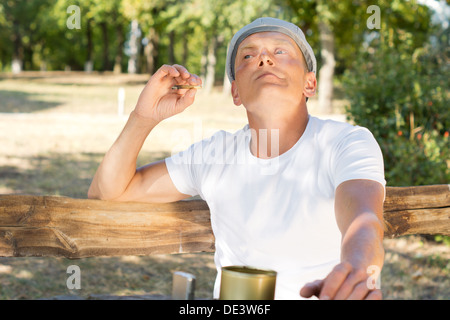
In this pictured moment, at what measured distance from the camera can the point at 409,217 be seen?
264cm

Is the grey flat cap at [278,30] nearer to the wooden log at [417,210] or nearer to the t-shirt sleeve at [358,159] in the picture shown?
the t-shirt sleeve at [358,159]

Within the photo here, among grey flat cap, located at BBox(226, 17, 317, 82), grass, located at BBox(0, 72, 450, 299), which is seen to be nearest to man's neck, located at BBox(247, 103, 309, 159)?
grey flat cap, located at BBox(226, 17, 317, 82)

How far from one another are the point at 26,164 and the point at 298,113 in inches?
328

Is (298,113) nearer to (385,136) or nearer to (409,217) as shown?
(409,217)

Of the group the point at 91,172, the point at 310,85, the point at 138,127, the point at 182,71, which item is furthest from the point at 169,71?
the point at 91,172

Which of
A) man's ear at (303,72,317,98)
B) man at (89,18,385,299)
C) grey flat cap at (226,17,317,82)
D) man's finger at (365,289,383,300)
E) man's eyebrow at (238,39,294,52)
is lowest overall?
man's finger at (365,289,383,300)

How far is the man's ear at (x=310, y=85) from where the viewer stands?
91.7 inches

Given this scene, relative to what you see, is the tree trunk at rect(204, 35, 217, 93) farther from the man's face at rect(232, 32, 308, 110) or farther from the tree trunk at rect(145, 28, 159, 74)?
the man's face at rect(232, 32, 308, 110)

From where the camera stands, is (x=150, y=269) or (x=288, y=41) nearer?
(x=288, y=41)

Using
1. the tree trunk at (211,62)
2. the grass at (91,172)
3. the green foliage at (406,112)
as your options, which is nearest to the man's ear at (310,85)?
the grass at (91,172)

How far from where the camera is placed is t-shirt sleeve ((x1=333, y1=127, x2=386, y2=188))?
1.76m

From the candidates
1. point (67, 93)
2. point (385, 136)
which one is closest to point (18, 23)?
point (67, 93)
